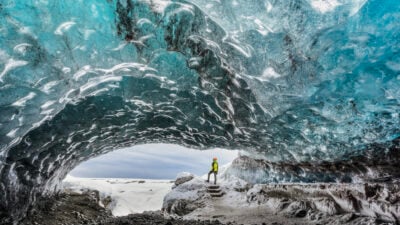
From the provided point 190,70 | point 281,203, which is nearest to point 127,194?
point 281,203

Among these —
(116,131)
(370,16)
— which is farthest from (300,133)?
(116,131)

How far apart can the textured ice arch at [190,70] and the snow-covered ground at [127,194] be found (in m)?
6.10

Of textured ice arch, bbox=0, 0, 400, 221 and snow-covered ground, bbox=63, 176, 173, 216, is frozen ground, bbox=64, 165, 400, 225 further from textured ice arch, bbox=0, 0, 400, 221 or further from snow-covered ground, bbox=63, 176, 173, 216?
textured ice arch, bbox=0, 0, 400, 221

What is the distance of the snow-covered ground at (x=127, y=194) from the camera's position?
13047 millimetres

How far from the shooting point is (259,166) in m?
13.4

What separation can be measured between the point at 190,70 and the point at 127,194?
12.9 meters

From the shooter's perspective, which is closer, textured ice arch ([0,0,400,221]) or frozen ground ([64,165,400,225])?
textured ice arch ([0,0,400,221])

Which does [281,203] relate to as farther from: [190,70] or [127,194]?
[127,194]

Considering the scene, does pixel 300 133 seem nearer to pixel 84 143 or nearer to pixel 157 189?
pixel 84 143

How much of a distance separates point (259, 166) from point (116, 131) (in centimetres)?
830

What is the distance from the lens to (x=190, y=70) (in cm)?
529

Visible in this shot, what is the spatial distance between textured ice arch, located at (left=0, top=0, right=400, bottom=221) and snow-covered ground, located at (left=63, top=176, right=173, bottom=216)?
20.0ft

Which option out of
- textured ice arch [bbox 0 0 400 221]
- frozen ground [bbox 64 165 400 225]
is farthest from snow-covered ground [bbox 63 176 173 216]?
textured ice arch [bbox 0 0 400 221]

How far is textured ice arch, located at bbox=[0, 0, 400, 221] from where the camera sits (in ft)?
12.7
